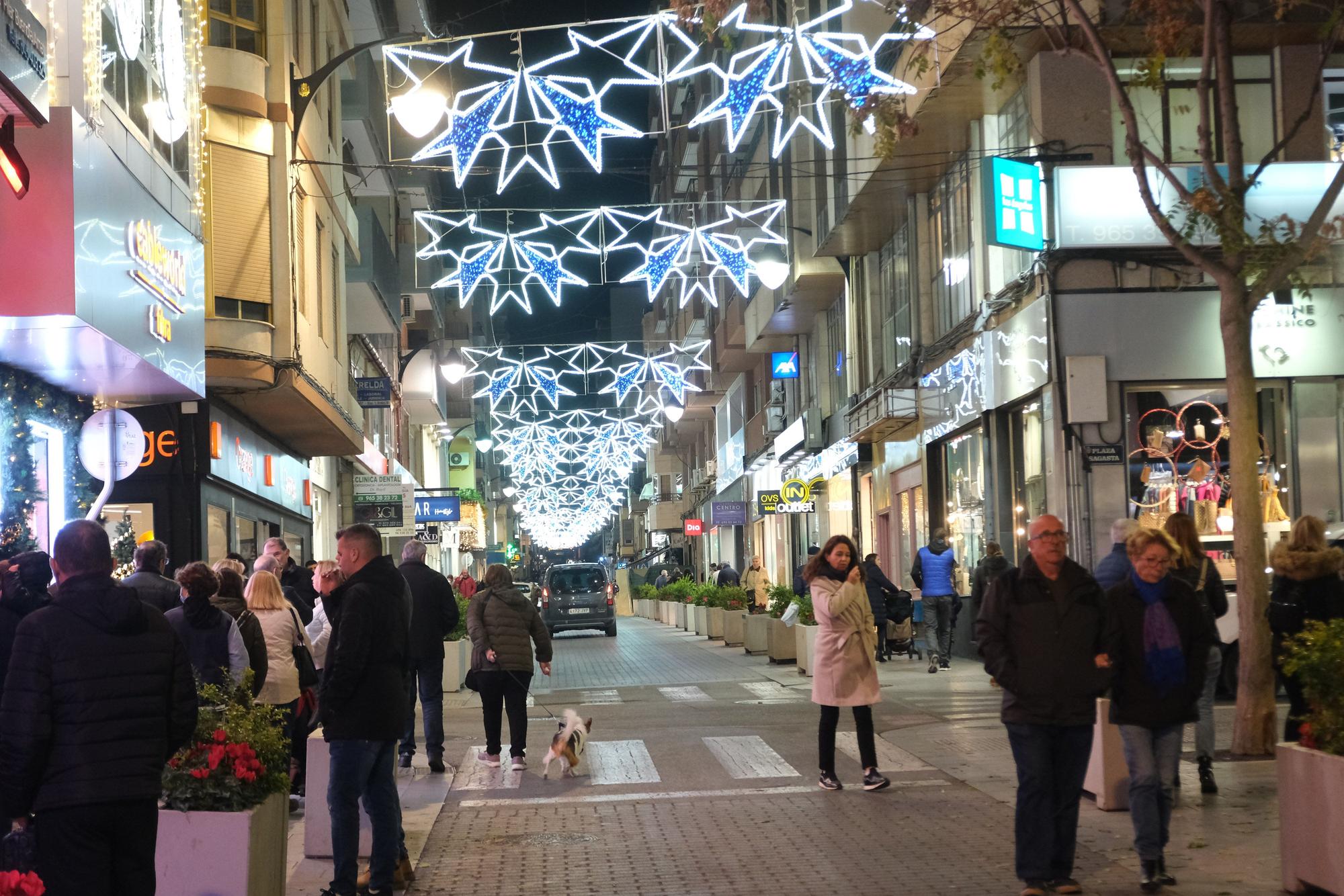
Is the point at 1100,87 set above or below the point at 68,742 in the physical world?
above

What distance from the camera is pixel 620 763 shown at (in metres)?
13.4

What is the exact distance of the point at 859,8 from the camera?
88.2 ft

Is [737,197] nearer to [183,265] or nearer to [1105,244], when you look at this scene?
[1105,244]

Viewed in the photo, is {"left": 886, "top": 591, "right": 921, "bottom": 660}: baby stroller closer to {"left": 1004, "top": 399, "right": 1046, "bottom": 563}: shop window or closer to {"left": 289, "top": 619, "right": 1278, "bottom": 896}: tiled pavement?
{"left": 1004, "top": 399, "right": 1046, "bottom": 563}: shop window

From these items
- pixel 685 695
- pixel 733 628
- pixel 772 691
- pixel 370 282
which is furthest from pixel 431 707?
pixel 733 628

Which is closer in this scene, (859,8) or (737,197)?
(859,8)

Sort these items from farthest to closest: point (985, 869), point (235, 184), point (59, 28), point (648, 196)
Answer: point (648, 196)
point (235, 184)
point (59, 28)
point (985, 869)

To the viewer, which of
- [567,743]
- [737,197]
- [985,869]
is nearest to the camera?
[985,869]

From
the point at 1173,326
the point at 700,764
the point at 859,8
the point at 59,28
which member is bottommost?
the point at 700,764

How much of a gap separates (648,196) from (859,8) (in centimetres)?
5414

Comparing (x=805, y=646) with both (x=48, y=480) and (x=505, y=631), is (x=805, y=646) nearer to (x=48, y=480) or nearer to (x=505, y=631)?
(x=505, y=631)

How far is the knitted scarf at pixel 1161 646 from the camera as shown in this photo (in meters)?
7.91

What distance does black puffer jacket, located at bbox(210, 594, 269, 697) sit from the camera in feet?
34.3

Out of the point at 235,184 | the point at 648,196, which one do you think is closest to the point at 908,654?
the point at 235,184
